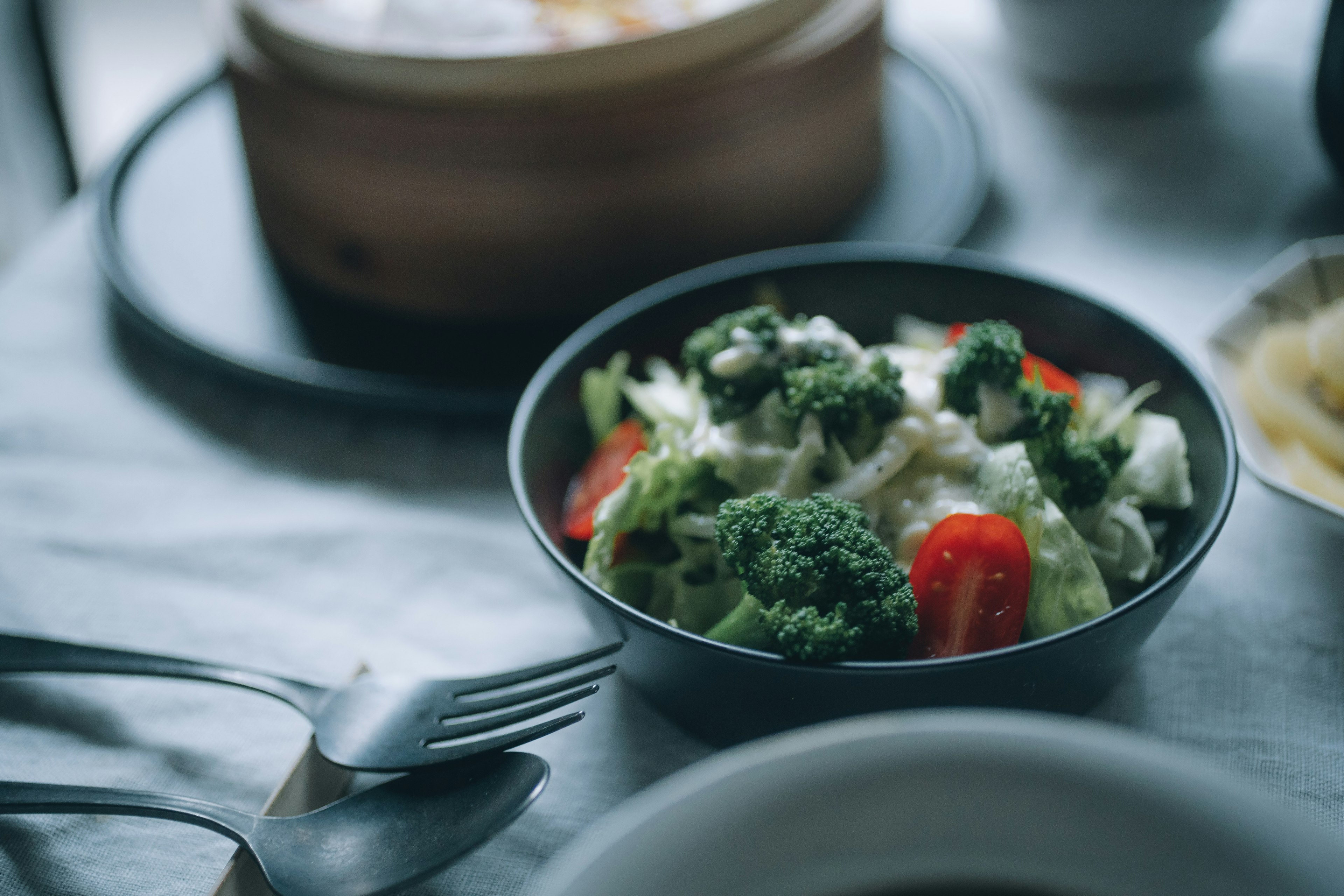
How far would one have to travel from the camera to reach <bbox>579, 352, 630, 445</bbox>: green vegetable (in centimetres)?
108

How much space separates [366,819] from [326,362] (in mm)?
710

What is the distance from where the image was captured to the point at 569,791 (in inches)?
35.4

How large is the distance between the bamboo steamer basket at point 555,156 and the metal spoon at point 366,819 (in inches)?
29.4

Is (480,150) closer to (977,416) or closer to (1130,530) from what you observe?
(977,416)

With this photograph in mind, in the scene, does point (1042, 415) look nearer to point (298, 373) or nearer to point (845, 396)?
point (845, 396)

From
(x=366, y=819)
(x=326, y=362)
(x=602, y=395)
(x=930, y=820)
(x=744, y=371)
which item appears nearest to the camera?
(x=930, y=820)

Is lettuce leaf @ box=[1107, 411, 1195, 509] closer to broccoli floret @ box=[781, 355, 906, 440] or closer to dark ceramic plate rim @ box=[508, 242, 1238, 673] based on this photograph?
dark ceramic plate rim @ box=[508, 242, 1238, 673]

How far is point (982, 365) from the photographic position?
0.94 metres

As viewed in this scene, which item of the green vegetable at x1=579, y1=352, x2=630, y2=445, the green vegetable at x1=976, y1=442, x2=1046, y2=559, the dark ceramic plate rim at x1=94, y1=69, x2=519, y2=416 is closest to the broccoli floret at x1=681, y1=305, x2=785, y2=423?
the green vegetable at x1=579, y1=352, x2=630, y2=445

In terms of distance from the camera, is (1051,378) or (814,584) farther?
(1051,378)

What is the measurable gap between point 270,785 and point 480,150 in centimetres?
76

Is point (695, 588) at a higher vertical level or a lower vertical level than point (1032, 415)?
lower

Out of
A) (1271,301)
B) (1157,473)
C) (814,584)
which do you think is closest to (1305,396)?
(1271,301)

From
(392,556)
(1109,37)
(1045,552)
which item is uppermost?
(1109,37)
